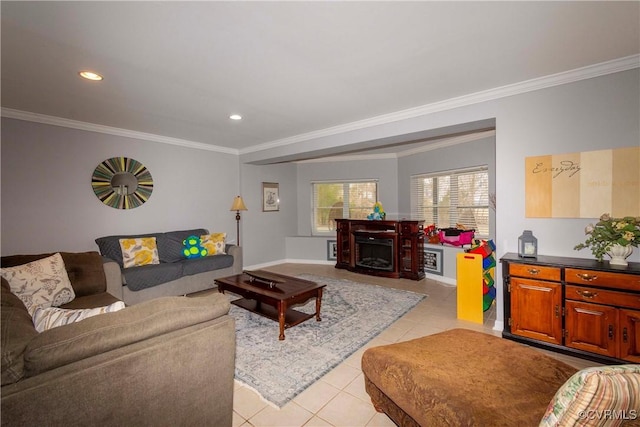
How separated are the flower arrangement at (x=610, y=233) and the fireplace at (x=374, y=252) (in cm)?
308

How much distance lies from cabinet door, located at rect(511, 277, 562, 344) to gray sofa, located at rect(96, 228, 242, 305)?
3.90 m

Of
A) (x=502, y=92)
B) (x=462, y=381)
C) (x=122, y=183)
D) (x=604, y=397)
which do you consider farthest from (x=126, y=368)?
(x=122, y=183)

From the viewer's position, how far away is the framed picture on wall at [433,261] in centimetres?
510

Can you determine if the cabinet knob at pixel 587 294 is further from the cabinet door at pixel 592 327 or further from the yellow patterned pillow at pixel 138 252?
the yellow patterned pillow at pixel 138 252

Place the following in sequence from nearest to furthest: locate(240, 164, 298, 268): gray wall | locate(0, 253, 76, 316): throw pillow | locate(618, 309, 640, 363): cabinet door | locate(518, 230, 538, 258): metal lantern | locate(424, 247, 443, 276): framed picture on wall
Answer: locate(618, 309, 640, 363): cabinet door, locate(0, 253, 76, 316): throw pillow, locate(518, 230, 538, 258): metal lantern, locate(424, 247, 443, 276): framed picture on wall, locate(240, 164, 298, 268): gray wall

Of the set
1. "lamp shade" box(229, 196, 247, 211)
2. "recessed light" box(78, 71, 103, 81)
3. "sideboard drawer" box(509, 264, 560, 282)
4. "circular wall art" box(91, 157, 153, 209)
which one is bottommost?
"sideboard drawer" box(509, 264, 560, 282)

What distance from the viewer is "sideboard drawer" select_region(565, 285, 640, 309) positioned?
2201mm

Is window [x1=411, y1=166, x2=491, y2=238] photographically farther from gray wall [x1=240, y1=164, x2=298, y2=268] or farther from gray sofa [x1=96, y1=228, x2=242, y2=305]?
gray sofa [x1=96, y1=228, x2=242, y2=305]

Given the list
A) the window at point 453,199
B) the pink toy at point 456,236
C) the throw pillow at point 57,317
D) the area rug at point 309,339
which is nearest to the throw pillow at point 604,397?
the area rug at point 309,339

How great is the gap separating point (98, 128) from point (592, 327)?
6120mm

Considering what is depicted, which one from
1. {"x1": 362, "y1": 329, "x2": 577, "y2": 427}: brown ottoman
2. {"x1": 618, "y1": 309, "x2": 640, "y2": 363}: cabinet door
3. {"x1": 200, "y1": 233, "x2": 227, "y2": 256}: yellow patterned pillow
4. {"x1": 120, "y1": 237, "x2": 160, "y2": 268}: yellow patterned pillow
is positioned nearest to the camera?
{"x1": 362, "y1": 329, "x2": 577, "y2": 427}: brown ottoman

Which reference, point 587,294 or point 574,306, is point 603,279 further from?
point 574,306

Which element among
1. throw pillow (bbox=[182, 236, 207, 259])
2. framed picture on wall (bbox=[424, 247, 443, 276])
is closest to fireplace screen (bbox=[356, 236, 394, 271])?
framed picture on wall (bbox=[424, 247, 443, 276])

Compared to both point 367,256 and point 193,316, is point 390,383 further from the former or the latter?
point 367,256
